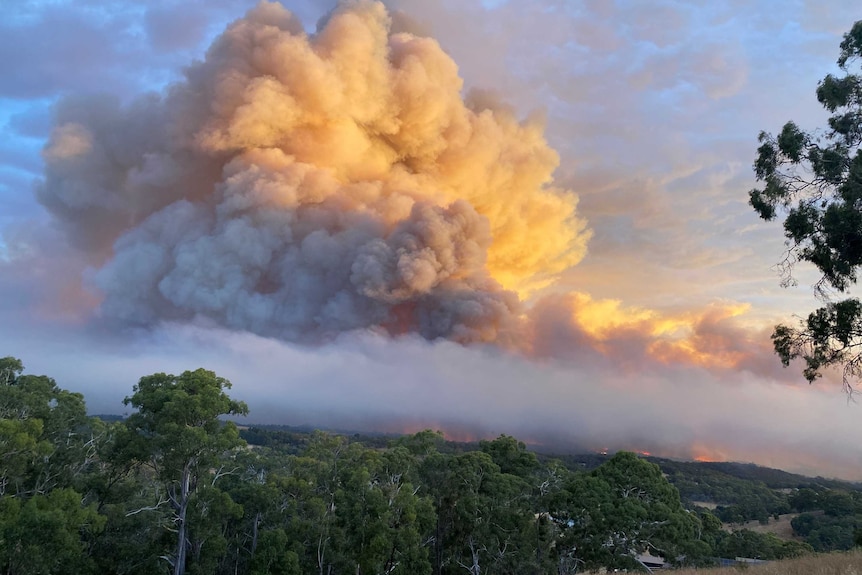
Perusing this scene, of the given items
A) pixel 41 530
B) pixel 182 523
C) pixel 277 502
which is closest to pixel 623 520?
pixel 277 502

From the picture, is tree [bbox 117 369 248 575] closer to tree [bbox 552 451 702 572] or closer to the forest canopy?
the forest canopy

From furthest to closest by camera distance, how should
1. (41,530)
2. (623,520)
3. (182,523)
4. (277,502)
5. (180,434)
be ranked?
(277,502) < (623,520) < (182,523) < (180,434) < (41,530)

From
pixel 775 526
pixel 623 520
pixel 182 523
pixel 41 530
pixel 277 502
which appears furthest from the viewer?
pixel 775 526

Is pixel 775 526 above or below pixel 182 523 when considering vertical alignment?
below

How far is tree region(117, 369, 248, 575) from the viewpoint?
70.3ft

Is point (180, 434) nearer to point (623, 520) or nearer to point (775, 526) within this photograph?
point (623, 520)

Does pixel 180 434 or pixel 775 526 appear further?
pixel 775 526

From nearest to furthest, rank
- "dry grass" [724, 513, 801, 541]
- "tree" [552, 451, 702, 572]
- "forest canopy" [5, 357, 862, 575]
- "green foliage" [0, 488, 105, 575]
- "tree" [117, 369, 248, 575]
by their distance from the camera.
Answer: "green foliage" [0, 488, 105, 575] → "forest canopy" [5, 357, 862, 575] → "tree" [117, 369, 248, 575] → "tree" [552, 451, 702, 572] → "dry grass" [724, 513, 801, 541]

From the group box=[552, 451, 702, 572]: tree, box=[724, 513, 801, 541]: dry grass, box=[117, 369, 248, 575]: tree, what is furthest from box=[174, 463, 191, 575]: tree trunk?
box=[724, 513, 801, 541]: dry grass

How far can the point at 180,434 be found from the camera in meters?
21.3

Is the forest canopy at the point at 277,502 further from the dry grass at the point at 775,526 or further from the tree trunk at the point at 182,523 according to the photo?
the dry grass at the point at 775,526

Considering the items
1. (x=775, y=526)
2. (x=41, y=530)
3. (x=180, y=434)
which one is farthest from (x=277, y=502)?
(x=775, y=526)

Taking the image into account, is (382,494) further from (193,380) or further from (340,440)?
(193,380)

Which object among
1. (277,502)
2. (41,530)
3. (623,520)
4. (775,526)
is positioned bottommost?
(775,526)
